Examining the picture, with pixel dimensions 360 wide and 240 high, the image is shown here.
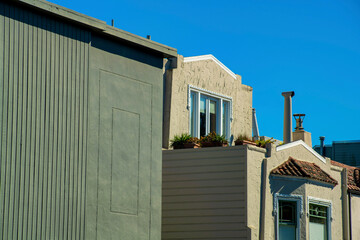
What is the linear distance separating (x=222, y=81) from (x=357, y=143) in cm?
2561

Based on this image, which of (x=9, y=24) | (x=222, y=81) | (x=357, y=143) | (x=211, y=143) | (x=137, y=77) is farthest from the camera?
(x=357, y=143)

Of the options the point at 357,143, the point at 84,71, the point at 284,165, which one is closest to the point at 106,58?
the point at 84,71

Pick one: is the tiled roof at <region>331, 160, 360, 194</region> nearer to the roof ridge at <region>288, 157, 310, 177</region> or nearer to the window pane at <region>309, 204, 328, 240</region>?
the window pane at <region>309, 204, 328, 240</region>

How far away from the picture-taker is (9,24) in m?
A: 15.5

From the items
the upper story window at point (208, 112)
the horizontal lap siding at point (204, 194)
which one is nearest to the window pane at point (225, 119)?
the upper story window at point (208, 112)

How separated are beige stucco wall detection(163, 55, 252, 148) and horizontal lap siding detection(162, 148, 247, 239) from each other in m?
1.75

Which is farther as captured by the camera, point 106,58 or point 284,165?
point 284,165

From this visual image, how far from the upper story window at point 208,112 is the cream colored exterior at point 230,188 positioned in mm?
2996

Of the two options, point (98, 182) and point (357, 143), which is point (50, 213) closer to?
point (98, 182)

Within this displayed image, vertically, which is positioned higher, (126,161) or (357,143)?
(357,143)

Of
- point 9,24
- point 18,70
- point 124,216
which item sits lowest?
point 124,216

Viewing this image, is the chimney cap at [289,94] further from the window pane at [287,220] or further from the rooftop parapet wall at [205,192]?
the rooftop parapet wall at [205,192]

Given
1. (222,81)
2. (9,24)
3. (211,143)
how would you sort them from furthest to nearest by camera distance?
1. (222,81)
2. (211,143)
3. (9,24)

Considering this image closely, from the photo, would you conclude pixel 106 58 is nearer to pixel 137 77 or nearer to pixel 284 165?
pixel 137 77
